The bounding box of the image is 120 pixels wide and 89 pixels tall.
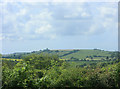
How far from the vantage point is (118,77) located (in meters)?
5.71

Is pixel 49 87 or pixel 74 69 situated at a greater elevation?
pixel 74 69

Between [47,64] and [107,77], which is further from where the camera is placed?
[47,64]

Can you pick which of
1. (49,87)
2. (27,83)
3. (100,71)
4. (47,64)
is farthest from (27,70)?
(100,71)

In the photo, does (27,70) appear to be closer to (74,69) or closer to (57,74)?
(57,74)

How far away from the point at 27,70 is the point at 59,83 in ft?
3.86

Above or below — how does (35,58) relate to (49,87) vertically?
above

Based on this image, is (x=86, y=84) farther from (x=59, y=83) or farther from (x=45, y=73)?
(x=45, y=73)

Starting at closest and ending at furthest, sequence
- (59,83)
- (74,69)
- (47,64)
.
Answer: (59,83) → (74,69) → (47,64)

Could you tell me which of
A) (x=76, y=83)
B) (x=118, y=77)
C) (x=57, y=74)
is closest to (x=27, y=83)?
(x=57, y=74)

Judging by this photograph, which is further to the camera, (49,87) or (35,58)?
(35,58)

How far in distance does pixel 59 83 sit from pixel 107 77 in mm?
1572

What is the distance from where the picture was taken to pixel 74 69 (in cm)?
579

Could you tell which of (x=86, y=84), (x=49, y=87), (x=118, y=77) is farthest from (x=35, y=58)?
(x=118, y=77)

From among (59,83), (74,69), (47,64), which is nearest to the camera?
(59,83)
